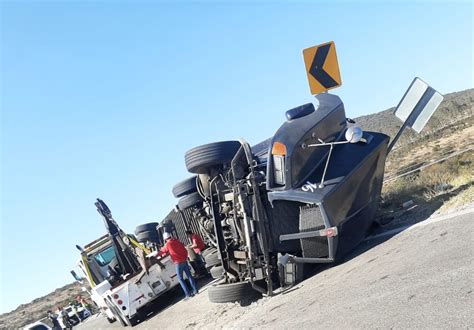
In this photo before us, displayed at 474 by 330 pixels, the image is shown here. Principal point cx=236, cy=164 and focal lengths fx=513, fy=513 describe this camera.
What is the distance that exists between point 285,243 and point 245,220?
0.64m

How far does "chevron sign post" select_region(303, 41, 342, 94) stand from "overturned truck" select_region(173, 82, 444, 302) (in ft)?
1.49

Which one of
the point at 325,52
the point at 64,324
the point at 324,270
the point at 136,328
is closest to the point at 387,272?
the point at 324,270

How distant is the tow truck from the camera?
488 inches

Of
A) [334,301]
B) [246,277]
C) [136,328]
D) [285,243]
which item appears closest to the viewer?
[334,301]

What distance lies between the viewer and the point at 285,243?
718 cm

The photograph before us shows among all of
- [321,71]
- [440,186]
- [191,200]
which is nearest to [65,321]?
[191,200]

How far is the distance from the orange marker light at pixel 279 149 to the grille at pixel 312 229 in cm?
78

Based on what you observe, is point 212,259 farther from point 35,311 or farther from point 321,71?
point 35,311

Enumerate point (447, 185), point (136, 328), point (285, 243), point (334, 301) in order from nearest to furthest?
point (334, 301) → point (285, 243) → point (447, 185) → point (136, 328)

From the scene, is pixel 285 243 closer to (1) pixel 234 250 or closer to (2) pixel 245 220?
(2) pixel 245 220

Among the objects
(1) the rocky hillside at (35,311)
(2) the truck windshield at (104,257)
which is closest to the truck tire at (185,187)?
(2) the truck windshield at (104,257)

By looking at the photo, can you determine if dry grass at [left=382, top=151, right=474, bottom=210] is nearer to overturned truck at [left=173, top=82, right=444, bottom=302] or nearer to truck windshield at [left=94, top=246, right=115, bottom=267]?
overturned truck at [left=173, top=82, right=444, bottom=302]

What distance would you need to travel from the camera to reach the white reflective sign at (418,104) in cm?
757

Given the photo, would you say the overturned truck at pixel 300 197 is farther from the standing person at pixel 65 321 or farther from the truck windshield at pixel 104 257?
the standing person at pixel 65 321
